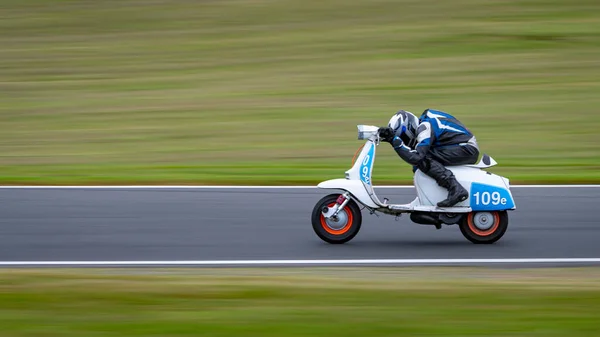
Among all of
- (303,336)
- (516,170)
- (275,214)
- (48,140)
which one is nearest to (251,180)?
(275,214)

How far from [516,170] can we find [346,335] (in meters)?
9.42

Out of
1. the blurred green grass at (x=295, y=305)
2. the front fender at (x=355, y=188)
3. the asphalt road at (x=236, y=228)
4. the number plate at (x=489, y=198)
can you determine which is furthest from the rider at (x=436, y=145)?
the blurred green grass at (x=295, y=305)

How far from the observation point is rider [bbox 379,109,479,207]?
10383 mm

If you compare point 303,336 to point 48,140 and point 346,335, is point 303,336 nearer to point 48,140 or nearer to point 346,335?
point 346,335

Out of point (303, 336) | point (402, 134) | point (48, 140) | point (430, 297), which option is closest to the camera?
point (303, 336)

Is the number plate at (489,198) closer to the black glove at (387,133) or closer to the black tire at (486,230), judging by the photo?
the black tire at (486,230)

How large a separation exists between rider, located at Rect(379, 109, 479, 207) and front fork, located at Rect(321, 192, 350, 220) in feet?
2.48

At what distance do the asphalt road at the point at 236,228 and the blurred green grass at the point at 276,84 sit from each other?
1154 millimetres

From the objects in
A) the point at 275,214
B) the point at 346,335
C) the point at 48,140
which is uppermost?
the point at 48,140

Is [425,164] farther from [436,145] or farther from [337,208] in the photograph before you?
[337,208]

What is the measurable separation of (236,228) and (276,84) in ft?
35.0

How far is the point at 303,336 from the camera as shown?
629 centimetres

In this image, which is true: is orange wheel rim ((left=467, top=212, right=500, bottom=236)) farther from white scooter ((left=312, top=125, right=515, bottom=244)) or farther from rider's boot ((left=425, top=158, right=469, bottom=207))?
rider's boot ((left=425, top=158, right=469, bottom=207))

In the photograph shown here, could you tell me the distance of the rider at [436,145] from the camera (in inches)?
409
